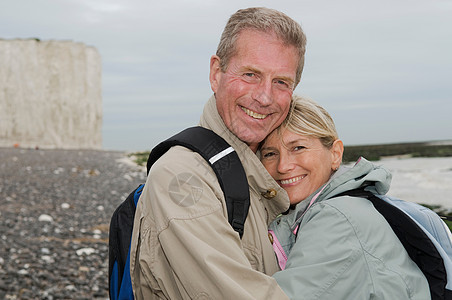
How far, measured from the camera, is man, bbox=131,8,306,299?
1.83 m

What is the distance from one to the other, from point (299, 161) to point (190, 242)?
1201 millimetres

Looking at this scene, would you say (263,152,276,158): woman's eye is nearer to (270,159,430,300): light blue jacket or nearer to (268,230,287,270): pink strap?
(268,230,287,270): pink strap

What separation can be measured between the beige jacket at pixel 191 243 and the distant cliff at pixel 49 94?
40.3m

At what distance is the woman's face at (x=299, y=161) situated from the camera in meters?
2.81

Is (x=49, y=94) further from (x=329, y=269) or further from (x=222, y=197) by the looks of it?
(x=329, y=269)

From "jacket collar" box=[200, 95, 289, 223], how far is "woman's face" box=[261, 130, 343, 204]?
0.30m

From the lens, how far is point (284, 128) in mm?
2789

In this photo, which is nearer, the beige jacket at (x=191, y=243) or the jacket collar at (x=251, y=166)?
the beige jacket at (x=191, y=243)

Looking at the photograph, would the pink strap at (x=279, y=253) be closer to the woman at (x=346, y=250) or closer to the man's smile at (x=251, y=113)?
the woman at (x=346, y=250)

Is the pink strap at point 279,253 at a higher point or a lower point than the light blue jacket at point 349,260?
lower

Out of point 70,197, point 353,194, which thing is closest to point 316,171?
point 353,194

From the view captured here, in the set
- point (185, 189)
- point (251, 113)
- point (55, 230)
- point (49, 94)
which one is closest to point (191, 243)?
point (185, 189)

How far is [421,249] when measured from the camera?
6.80 feet

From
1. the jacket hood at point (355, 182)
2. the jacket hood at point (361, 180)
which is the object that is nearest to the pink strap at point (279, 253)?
the jacket hood at point (355, 182)
